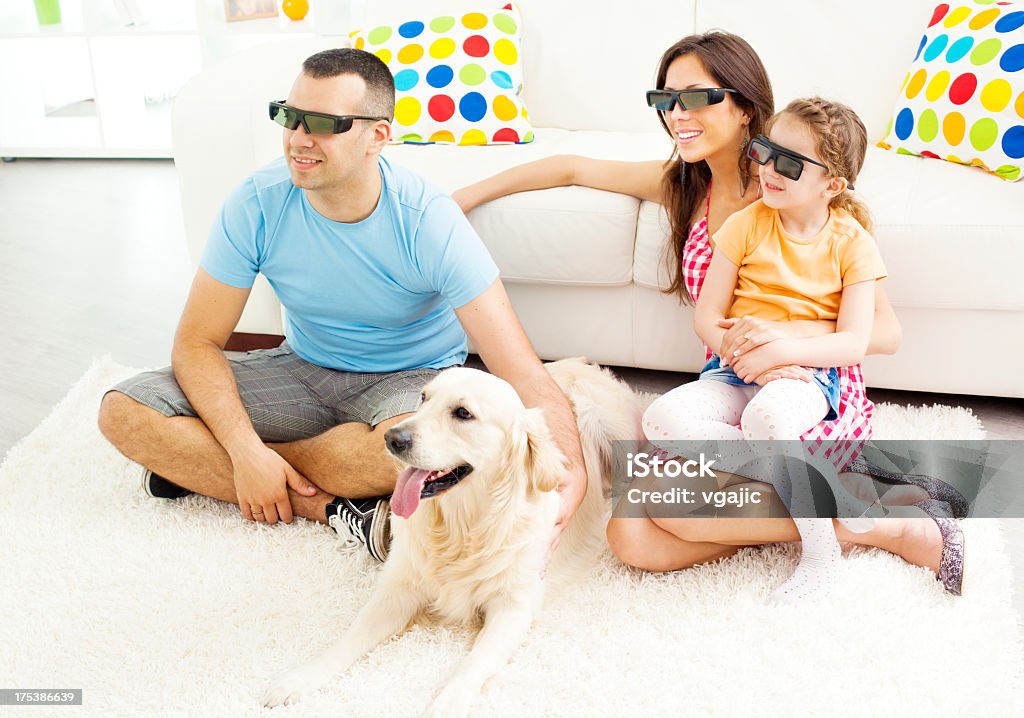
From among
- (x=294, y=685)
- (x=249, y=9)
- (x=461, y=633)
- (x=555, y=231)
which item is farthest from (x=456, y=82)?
(x=249, y=9)

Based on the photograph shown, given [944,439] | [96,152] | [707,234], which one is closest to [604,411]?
[707,234]

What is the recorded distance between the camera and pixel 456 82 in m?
2.82

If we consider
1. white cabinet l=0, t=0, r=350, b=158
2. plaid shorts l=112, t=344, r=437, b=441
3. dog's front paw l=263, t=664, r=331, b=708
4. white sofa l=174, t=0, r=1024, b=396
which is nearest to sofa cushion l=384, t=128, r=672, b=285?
white sofa l=174, t=0, r=1024, b=396

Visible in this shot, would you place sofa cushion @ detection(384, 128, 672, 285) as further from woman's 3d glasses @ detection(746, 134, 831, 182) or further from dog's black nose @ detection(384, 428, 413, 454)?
dog's black nose @ detection(384, 428, 413, 454)

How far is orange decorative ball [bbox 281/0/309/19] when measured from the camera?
4.62m

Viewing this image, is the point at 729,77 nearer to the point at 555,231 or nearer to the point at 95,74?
the point at 555,231

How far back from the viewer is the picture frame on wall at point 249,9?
15.5 ft

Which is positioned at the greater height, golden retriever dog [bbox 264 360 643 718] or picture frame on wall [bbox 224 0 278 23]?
picture frame on wall [bbox 224 0 278 23]

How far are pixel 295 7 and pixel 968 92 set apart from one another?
11.0 ft

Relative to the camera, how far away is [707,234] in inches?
85.5

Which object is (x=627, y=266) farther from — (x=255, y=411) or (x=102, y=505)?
(x=102, y=505)

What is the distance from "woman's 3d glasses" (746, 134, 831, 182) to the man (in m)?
0.60

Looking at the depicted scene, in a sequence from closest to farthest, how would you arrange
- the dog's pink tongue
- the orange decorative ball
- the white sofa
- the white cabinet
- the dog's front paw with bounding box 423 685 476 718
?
the dog's front paw with bounding box 423 685 476 718
the dog's pink tongue
the white sofa
the orange decorative ball
the white cabinet

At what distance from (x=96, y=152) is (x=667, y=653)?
184 inches
